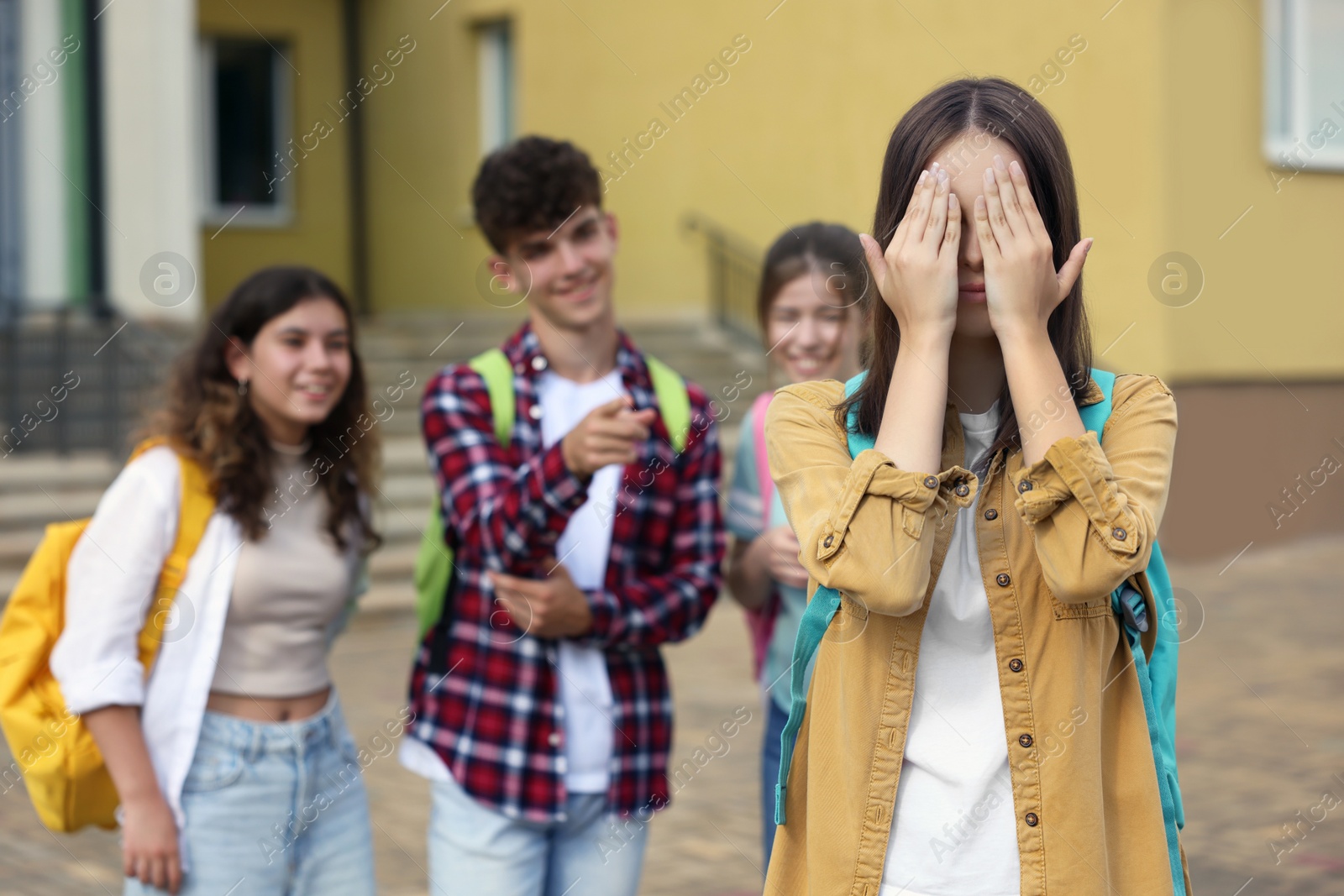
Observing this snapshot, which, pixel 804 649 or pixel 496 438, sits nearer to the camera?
pixel 804 649

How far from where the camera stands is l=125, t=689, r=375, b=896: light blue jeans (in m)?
2.70

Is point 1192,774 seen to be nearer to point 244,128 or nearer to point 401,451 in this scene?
point 401,451

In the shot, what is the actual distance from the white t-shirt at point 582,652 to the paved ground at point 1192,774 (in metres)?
2.10

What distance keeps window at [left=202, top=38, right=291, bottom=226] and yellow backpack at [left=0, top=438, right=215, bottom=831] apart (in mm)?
14978

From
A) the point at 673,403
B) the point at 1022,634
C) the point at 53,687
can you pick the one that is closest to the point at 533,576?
the point at 673,403

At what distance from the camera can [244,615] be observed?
2.83 metres

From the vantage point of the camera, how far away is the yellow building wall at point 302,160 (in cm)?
1664

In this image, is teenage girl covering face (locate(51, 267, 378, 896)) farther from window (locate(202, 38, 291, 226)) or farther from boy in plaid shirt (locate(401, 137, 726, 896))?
window (locate(202, 38, 291, 226))

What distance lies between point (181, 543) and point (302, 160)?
1518 cm

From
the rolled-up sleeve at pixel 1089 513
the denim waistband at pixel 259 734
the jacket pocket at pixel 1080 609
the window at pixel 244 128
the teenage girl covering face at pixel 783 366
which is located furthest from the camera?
the window at pixel 244 128

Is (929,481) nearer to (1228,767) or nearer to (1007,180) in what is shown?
(1007,180)

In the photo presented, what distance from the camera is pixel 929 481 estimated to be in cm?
176

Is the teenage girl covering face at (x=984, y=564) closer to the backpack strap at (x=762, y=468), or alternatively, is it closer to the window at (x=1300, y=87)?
the backpack strap at (x=762, y=468)

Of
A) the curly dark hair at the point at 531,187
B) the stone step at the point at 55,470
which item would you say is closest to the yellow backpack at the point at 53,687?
the curly dark hair at the point at 531,187
